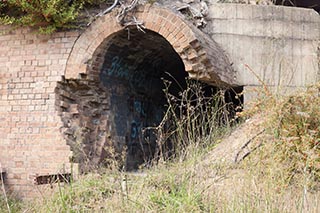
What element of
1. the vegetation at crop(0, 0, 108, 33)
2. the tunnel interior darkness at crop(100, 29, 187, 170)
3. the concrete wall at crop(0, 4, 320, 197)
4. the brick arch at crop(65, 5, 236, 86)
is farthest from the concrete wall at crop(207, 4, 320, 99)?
the vegetation at crop(0, 0, 108, 33)

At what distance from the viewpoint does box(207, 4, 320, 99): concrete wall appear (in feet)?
29.9

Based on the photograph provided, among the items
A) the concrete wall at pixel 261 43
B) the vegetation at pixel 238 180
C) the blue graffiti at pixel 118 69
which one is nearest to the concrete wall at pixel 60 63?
the concrete wall at pixel 261 43

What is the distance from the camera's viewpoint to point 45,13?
7785mm

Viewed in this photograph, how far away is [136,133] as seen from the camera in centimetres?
989

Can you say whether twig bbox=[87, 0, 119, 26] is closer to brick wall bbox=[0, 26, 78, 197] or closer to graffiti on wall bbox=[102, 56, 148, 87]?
brick wall bbox=[0, 26, 78, 197]

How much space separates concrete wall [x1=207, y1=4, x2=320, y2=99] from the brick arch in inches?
33.4

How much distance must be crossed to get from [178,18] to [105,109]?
2.10 metres

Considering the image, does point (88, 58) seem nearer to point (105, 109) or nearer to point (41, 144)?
point (105, 109)

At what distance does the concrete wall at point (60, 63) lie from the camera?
7.87m

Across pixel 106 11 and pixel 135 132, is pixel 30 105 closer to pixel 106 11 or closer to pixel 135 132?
pixel 106 11

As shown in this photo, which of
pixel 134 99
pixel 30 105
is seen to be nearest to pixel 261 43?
pixel 134 99

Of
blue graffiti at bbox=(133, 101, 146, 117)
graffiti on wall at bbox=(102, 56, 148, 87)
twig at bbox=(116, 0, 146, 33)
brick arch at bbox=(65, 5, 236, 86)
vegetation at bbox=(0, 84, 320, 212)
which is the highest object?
twig at bbox=(116, 0, 146, 33)

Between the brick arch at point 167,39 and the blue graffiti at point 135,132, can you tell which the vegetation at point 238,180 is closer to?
the brick arch at point 167,39

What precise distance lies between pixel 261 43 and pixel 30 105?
4.28m
